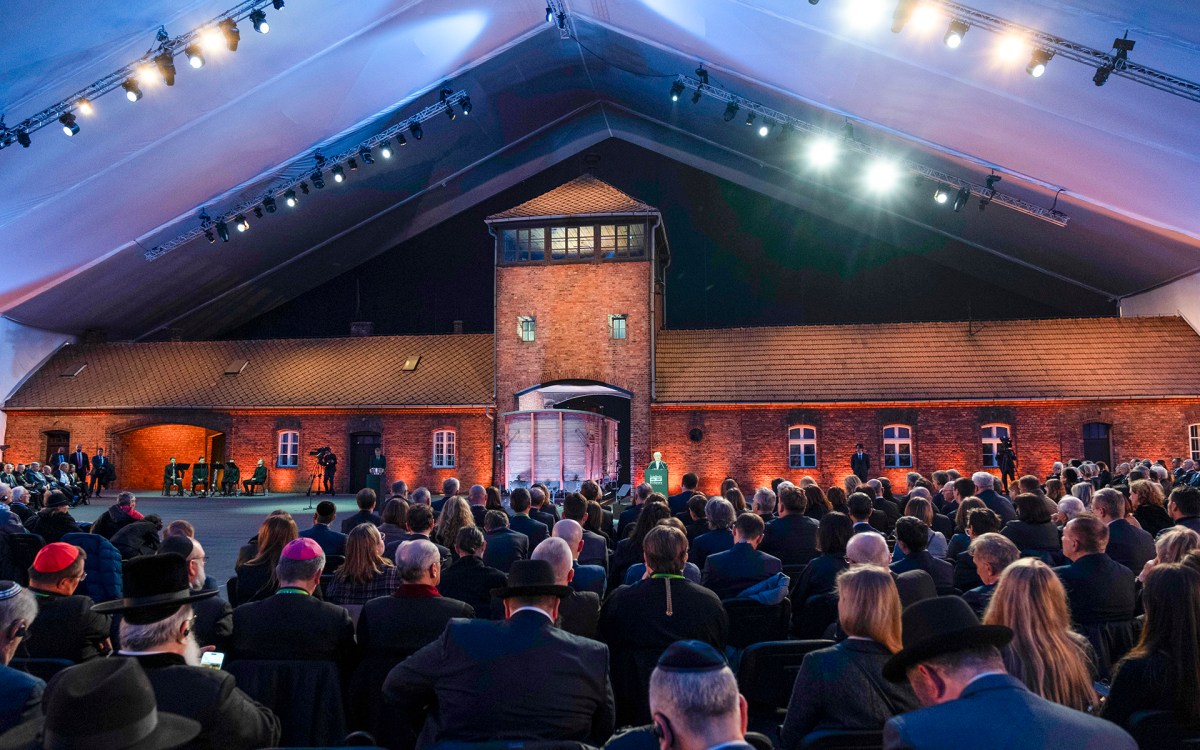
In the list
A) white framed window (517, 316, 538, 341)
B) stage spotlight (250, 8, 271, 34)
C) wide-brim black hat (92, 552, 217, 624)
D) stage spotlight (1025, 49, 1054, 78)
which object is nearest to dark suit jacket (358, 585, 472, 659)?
wide-brim black hat (92, 552, 217, 624)

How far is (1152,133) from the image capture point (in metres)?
15.0

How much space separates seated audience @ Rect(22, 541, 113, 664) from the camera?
15.0 ft

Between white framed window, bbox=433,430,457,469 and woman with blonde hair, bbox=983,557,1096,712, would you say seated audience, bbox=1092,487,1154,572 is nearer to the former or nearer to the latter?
woman with blonde hair, bbox=983,557,1096,712

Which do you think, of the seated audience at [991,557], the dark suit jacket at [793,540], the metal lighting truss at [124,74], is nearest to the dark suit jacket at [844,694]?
the seated audience at [991,557]

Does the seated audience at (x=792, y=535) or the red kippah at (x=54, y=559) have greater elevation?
the red kippah at (x=54, y=559)

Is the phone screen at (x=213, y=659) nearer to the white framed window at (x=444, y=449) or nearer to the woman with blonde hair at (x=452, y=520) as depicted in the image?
the woman with blonde hair at (x=452, y=520)

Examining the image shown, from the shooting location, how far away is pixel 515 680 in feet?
10.4

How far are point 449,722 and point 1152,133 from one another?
16.9 meters

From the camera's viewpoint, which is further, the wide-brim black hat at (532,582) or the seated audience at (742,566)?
the seated audience at (742,566)

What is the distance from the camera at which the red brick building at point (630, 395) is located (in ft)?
78.3

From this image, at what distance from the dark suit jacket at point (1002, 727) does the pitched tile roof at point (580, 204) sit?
23273 mm

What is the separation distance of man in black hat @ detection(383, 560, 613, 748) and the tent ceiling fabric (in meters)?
13.0

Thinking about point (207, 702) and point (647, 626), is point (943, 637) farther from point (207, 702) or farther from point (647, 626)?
point (647, 626)

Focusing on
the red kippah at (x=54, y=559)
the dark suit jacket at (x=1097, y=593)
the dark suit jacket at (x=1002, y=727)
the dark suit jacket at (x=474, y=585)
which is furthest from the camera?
the dark suit jacket at (x=474, y=585)
